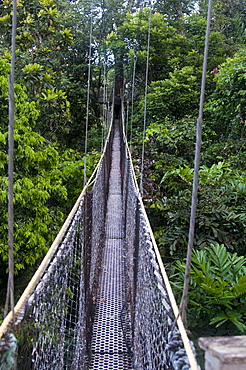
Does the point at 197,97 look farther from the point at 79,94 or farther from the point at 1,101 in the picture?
the point at 1,101

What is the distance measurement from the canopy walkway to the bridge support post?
136 mm

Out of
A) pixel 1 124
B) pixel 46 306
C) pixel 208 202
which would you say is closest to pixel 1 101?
pixel 1 124

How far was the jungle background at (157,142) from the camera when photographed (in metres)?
1.70

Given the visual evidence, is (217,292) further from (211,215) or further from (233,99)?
(233,99)

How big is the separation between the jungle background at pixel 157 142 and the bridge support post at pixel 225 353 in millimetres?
1036

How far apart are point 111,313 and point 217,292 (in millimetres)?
684

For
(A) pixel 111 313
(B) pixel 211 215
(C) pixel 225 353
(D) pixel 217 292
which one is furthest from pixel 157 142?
(C) pixel 225 353

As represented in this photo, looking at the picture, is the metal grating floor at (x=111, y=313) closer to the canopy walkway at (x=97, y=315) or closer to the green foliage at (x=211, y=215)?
the canopy walkway at (x=97, y=315)

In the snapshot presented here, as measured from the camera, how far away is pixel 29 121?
11.4 ft

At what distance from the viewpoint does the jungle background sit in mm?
1696

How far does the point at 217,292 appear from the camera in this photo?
1.44 meters

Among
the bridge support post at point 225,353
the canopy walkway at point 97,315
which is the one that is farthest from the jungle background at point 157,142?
the bridge support post at point 225,353

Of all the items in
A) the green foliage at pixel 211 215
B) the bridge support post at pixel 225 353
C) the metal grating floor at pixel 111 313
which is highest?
the bridge support post at pixel 225 353

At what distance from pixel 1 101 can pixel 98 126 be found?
4989 millimetres
